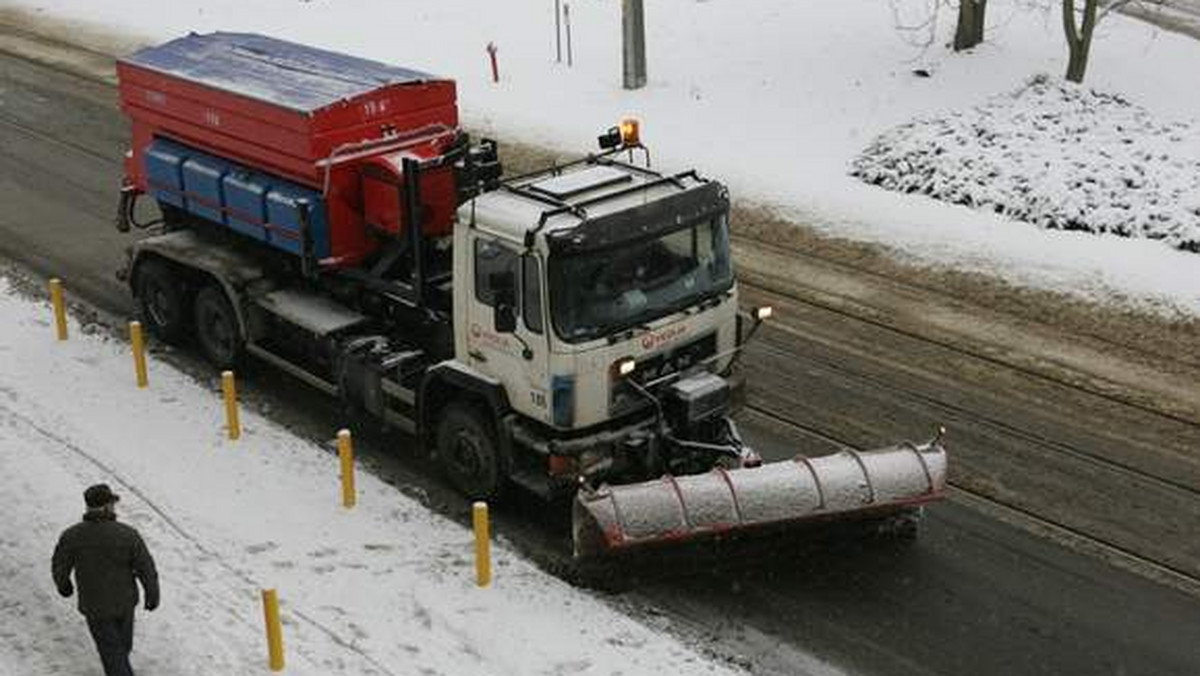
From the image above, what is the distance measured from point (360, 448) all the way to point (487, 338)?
2629mm

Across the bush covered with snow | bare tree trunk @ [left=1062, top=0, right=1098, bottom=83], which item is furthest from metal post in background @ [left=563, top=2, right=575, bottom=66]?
bare tree trunk @ [left=1062, top=0, right=1098, bottom=83]

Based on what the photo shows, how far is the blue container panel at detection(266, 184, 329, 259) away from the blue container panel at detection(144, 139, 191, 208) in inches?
71.0

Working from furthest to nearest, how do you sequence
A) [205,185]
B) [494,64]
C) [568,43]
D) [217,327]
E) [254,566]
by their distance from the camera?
[568,43] → [494,64] → [217,327] → [205,185] → [254,566]

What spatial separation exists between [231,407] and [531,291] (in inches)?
159

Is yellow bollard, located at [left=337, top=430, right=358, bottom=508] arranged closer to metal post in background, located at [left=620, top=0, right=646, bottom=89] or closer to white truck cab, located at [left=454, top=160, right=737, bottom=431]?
white truck cab, located at [left=454, top=160, right=737, bottom=431]

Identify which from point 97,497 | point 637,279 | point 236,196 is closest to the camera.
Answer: point 97,497

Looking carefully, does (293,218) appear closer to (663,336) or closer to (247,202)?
(247,202)

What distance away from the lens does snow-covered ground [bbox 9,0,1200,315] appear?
18984mm

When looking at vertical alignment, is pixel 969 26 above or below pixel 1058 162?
above

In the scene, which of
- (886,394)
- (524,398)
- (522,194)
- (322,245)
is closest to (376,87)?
(322,245)

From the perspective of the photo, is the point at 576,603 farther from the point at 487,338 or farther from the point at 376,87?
the point at 376,87

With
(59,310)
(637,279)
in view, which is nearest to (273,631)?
(637,279)

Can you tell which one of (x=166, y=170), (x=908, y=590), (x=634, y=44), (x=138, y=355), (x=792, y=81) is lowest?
(x=908, y=590)

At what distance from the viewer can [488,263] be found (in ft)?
38.5
